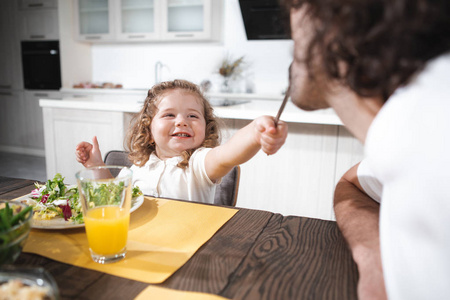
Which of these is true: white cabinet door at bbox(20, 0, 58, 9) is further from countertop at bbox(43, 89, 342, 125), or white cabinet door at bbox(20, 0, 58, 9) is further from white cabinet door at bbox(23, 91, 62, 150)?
countertop at bbox(43, 89, 342, 125)

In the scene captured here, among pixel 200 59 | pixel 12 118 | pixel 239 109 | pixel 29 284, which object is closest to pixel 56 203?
pixel 29 284

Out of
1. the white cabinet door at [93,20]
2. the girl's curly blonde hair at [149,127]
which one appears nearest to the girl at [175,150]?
the girl's curly blonde hair at [149,127]

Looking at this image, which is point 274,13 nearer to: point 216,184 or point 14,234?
point 216,184

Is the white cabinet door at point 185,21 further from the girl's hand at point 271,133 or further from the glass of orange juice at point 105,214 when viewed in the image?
the glass of orange juice at point 105,214

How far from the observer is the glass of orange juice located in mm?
621

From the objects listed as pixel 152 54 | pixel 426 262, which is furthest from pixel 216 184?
pixel 152 54

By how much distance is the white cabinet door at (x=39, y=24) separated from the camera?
4.52 meters

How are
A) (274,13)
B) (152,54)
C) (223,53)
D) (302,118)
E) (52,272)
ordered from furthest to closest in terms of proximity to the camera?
(152,54)
(223,53)
(274,13)
(302,118)
(52,272)

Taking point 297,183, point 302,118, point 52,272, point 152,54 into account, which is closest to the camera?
point 52,272

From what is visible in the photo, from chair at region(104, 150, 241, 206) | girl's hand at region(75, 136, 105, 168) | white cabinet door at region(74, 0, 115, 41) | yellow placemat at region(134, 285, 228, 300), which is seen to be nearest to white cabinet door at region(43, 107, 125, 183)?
girl's hand at region(75, 136, 105, 168)

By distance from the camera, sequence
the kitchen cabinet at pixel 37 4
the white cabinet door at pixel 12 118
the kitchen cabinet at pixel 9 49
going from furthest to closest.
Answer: the white cabinet door at pixel 12 118, the kitchen cabinet at pixel 9 49, the kitchen cabinet at pixel 37 4

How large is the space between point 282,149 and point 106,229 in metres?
1.87

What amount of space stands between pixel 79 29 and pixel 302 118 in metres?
3.63

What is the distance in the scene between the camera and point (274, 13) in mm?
3689
